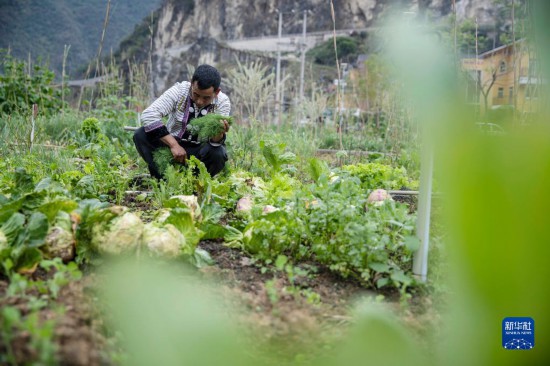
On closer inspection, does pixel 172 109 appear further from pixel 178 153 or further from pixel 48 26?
pixel 48 26

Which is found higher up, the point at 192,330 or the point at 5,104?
the point at 5,104

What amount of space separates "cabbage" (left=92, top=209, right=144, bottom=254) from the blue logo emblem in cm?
152

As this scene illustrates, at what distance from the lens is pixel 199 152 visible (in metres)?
3.97

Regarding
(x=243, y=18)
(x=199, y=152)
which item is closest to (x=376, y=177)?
(x=199, y=152)

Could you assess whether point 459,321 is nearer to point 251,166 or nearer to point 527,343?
point 527,343

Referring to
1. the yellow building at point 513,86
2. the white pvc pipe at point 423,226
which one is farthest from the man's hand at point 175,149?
the white pvc pipe at point 423,226

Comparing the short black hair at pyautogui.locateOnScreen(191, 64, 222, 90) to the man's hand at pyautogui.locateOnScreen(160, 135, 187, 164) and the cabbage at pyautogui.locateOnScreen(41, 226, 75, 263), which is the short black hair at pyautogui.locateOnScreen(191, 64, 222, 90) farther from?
the cabbage at pyautogui.locateOnScreen(41, 226, 75, 263)

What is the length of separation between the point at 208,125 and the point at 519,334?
3321mm

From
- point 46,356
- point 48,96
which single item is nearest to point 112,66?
point 48,96

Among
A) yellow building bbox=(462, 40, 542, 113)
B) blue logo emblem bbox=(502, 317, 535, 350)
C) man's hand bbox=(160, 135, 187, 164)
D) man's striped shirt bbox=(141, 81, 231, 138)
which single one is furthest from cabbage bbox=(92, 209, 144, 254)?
man's striped shirt bbox=(141, 81, 231, 138)

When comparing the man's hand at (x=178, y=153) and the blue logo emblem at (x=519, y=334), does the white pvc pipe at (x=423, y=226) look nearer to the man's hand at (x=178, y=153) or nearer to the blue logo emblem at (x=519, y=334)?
the blue logo emblem at (x=519, y=334)

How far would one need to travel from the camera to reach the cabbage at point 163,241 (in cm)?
176

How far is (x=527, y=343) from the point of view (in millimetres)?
336

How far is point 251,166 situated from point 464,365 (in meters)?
4.17
